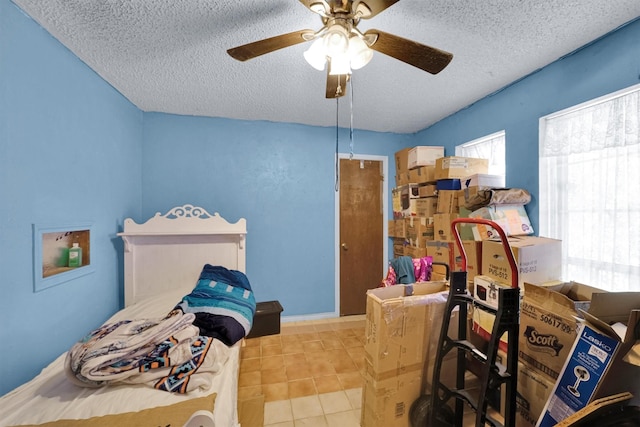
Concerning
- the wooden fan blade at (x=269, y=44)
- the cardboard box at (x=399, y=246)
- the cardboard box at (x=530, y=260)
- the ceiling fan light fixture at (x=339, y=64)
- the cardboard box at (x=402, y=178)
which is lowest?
the cardboard box at (x=399, y=246)

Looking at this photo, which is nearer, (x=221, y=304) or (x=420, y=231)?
(x=221, y=304)

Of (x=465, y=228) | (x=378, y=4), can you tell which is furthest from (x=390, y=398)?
(x=378, y=4)

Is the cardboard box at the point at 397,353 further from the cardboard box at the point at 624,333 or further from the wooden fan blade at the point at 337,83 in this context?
the wooden fan blade at the point at 337,83

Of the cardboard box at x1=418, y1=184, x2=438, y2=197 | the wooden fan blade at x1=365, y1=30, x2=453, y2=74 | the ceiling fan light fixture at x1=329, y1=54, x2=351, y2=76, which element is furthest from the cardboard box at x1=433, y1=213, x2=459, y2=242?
the ceiling fan light fixture at x1=329, y1=54, x2=351, y2=76

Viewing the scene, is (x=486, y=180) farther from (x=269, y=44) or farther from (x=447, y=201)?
(x=269, y=44)

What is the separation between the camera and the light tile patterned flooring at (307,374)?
1.73 meters

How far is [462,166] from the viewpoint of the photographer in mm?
2449

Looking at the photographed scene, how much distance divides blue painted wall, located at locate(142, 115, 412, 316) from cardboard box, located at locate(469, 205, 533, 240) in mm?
1718

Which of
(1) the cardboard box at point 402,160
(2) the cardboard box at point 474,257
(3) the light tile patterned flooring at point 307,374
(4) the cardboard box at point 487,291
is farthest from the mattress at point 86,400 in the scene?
(1) the cardboard box at point 402,160

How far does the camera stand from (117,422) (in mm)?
919

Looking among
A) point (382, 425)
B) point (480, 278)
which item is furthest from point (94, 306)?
point (480, 278)

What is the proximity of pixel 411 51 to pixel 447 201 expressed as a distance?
1.63 meters

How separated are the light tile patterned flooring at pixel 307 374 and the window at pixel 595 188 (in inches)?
73.2

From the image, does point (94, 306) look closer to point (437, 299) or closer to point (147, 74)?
point (147, 74)
